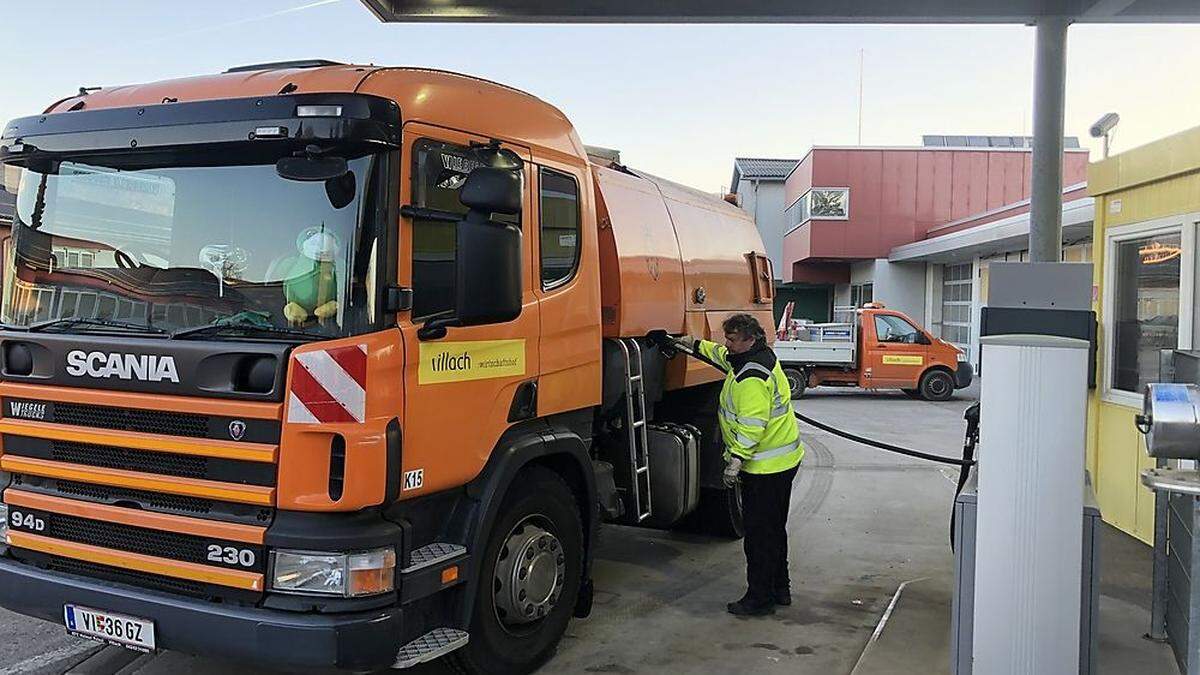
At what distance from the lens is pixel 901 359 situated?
19.2 metres

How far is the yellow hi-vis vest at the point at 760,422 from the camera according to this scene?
577 cm

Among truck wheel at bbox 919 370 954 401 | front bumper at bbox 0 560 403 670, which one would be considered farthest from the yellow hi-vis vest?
truck wheel at bbox 919 370 954 401

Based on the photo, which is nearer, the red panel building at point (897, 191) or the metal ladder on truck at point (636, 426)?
the metal ladder on truck at point (636, 426)

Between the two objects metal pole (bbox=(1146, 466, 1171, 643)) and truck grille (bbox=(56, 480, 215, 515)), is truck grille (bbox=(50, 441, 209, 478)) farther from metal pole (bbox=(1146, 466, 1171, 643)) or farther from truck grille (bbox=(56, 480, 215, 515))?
metal pole (bbox=(1146, 466, 1171, 643))

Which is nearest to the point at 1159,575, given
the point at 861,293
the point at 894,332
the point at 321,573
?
the point at 321,573

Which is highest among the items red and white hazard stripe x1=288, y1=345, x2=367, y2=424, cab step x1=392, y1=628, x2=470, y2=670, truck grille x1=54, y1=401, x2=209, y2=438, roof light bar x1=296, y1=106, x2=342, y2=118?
roof light bar x1=296, y1=106, x2=342, y2=118

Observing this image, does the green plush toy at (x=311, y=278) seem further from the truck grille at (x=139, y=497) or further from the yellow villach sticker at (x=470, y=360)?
the truck grille at (x=139, y=497)

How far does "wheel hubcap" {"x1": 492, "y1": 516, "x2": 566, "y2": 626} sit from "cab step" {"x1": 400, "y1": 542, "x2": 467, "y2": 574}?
0.43 meters

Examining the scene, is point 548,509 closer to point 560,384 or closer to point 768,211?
point 560,384

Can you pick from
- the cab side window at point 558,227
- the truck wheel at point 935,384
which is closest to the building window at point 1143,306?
the cab side window at point 558,227

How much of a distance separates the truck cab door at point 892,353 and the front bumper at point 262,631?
660 inches

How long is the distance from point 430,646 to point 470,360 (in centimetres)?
122

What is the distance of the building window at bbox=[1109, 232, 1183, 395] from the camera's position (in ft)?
22.7

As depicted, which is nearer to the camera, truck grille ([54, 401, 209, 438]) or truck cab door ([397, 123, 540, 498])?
truck grille ([54, 401, 209, 438])
